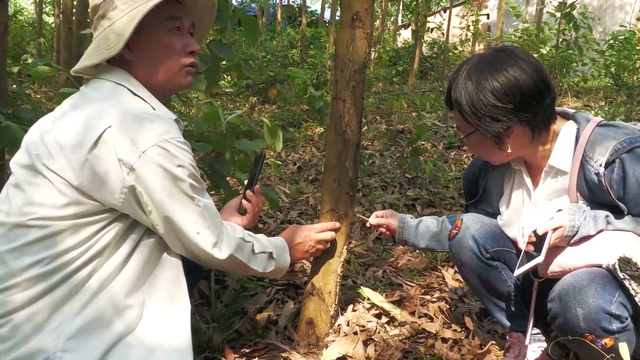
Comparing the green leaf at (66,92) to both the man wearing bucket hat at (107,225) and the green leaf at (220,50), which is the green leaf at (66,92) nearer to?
the green leaf at (220,50)

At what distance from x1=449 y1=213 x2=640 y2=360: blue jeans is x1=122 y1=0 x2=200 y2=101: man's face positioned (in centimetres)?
113

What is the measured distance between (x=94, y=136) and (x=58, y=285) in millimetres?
386

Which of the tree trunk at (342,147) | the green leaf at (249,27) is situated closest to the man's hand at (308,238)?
the tree trunk at (342,147)

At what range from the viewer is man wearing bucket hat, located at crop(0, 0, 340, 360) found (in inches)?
56.3

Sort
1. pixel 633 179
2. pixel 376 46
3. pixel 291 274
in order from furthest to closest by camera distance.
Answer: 1. pixel 376 46
2. pixel 291 274
3. pixel 633 179

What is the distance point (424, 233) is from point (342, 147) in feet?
1.58

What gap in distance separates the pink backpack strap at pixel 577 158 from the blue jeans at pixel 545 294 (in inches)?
10.0

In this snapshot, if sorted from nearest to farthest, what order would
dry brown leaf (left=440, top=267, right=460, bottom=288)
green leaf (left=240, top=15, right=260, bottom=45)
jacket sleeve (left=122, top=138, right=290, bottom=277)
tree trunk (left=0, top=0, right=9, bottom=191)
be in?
1. jacket sleeve (left=122, top=138, right=290, bottom=277)
2. green leaf (left=240, top=15, right=260, bottom=45)
3. tree trunk (left=0, top=0, right=9, bottom=191)
4. dry brown leaf (left=440, top=267, right=460, bottom=288)

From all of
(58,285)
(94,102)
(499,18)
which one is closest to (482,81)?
(94,102)

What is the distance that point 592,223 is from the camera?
1.89 metres

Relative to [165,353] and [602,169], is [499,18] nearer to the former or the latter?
[602,169]

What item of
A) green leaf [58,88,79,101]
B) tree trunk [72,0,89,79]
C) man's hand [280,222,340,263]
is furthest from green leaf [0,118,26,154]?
tree trunk [72,0,89,79]

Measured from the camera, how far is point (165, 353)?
1.52 m

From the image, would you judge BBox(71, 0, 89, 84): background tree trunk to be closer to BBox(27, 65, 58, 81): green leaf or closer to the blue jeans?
BBox(27, 65, 58, 81): green leaf
